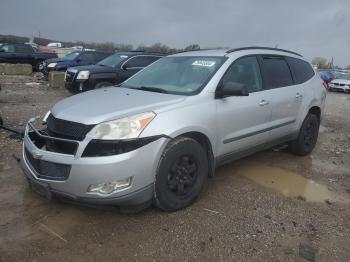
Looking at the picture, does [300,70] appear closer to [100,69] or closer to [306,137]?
[306,137]

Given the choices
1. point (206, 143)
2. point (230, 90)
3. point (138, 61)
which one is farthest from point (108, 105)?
point (138, 61)

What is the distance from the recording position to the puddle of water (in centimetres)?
451

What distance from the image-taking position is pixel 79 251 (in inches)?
121

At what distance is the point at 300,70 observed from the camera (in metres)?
5.84

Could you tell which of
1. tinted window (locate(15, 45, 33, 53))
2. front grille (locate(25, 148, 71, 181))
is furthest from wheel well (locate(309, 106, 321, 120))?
tinted window (locate(15, 45, 33, 53))

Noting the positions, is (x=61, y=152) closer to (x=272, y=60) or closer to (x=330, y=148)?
(x=272, y=60)

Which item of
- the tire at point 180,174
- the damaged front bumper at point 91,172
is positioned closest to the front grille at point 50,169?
the damaged front bumper at point 91,172

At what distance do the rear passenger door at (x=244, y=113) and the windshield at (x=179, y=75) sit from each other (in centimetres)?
23

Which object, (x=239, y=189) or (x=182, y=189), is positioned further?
(x=239, y=189)

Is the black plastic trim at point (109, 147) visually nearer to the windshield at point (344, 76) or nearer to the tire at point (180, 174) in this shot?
the tire at point (180, 174)

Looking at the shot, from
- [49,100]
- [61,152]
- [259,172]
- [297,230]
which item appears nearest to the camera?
[61,152]

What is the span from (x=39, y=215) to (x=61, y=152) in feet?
2.59

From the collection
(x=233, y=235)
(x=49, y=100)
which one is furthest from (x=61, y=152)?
(x=49, y=100)

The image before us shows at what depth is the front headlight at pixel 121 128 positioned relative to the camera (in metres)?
3.23
